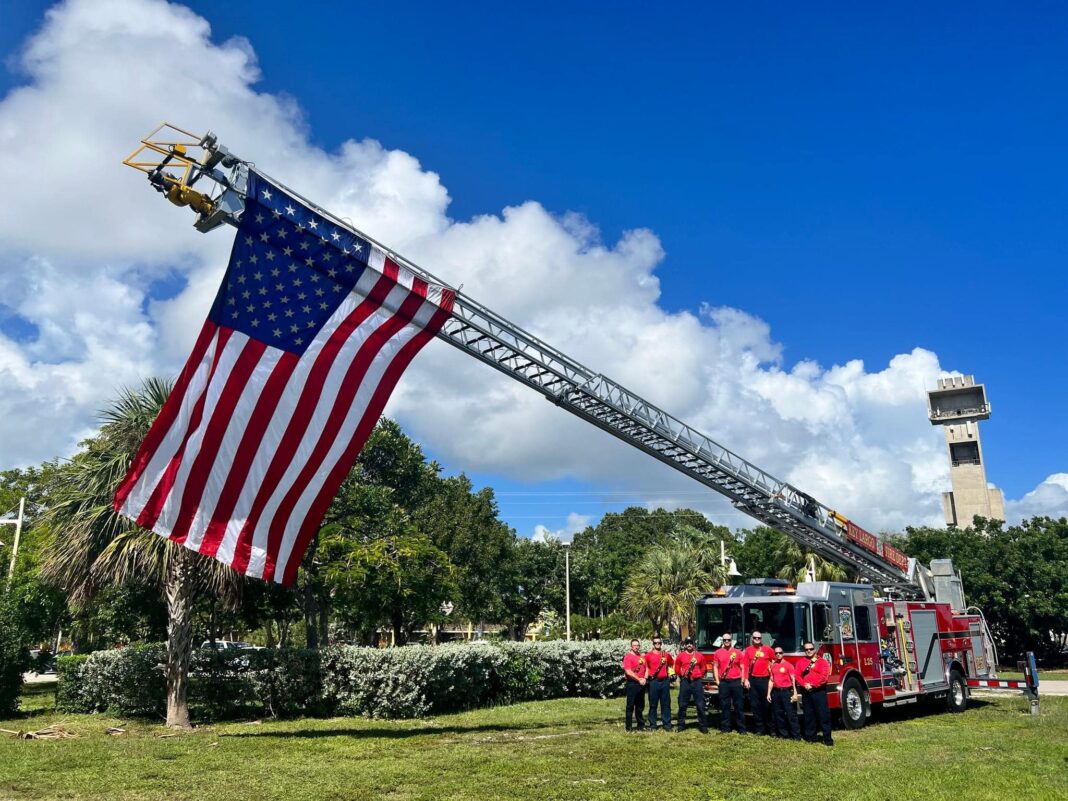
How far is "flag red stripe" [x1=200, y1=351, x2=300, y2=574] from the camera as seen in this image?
11.1 meters

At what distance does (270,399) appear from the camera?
11375 mm

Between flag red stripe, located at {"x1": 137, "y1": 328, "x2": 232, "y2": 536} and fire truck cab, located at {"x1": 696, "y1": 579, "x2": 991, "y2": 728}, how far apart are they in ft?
33.1

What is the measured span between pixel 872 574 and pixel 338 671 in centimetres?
1301

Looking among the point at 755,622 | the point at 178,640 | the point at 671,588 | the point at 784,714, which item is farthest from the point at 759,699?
the point at 671,588

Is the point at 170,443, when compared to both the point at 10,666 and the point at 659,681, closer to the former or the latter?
the point at 659,681

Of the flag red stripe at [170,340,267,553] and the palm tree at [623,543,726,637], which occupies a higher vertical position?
the flag red stripe at [170,340,267,553]

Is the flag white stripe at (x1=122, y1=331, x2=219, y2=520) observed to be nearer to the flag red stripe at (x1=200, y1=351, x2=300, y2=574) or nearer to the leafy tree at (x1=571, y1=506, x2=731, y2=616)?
the flag red stripe at (x1=200, y1=351, x2=300, y2=574)

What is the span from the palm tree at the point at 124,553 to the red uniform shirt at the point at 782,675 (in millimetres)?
10130

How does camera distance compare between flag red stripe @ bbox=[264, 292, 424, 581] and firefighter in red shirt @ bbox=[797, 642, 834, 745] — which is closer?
flag red stripe @ bbox=[264, 292, 424, 581]

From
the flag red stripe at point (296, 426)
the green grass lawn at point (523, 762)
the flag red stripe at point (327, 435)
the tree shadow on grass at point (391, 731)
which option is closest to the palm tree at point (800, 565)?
the green grass lawn at point (523, 762)

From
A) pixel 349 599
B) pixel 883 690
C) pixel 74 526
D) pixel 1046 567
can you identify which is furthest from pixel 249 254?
pixel 1046 567

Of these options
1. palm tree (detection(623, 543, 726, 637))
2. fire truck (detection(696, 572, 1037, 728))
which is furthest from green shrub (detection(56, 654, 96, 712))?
palm tree (detection(623, 543, 726, 637))

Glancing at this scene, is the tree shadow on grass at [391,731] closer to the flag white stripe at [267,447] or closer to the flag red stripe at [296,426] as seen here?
the flag white stripe at [267,447]

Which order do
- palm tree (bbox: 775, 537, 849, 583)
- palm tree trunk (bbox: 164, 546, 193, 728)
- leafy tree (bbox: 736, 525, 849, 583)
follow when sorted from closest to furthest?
palm tree trunk (bbox: 164, 546, 193, 728) < palm tree (bbox: 775, 537, 849, 583) < leafy tree (bbox: 736, 525, 849, 583)
